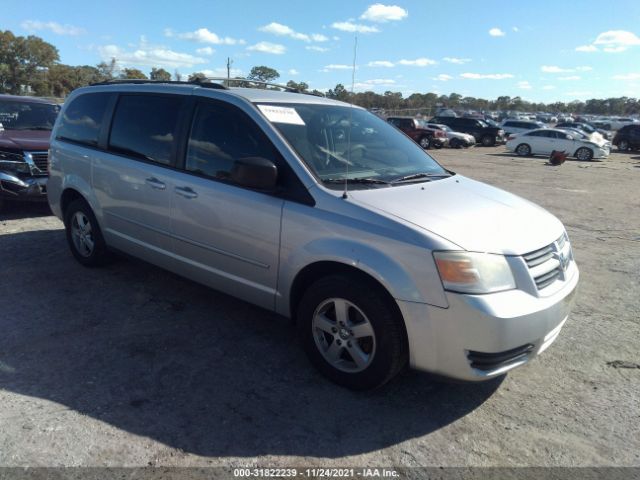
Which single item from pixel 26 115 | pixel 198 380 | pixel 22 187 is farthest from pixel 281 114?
pixel 26 115

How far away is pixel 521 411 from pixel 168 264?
2979 millimetres

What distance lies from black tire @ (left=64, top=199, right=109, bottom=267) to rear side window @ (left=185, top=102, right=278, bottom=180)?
170 centimetres

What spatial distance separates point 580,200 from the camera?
455 inches

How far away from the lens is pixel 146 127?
4.43 metres

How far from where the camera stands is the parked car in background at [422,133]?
29109 millimetres

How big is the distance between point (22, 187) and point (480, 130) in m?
30.9

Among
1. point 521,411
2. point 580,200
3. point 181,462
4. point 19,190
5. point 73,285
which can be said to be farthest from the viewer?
point 580,200

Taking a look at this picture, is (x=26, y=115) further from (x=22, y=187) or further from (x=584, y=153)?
(x=584, y=153)

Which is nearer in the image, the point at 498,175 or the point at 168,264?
the point at 168,264

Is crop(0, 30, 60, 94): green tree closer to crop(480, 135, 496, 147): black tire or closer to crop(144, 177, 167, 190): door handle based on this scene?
crop(480, 135, 496, 147): black tire

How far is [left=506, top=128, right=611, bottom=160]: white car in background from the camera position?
24812 mm

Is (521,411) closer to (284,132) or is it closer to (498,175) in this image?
(284,132)

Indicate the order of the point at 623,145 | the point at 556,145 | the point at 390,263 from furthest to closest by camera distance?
the point at 623,145
the point at 556,145
the point at 390,263

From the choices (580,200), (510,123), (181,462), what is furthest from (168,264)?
(510,123)
